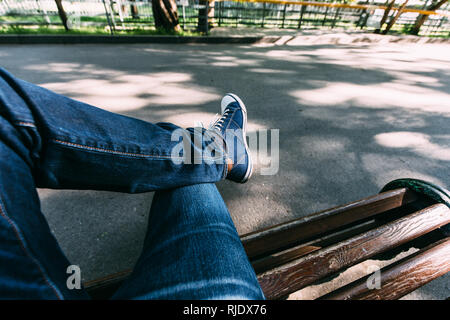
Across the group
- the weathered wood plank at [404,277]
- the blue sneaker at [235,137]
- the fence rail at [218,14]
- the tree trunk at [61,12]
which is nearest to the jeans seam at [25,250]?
the weathered wood plank at [404,277]

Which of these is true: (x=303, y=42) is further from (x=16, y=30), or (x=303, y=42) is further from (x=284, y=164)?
(x=16, y=30)

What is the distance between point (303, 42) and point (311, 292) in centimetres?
765

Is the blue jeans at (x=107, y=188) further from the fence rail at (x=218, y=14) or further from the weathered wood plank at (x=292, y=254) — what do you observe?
the fence rail at (x=218, y=14)

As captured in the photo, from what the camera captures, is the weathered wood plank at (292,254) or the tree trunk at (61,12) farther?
the tree trunk at (61,12)

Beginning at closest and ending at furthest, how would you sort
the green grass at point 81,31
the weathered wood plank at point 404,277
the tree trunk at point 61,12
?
the weathered wood plank at point 404,277, the green grass at point 81,31, the tree trunk at point 61,12

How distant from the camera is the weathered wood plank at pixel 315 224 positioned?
0.92m

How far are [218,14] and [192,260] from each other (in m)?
9.69

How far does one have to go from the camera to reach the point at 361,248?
0.82m

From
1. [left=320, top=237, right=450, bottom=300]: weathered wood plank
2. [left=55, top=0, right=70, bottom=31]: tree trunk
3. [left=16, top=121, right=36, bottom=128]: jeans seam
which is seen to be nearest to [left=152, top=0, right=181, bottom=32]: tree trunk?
A: [left=55, top=0, right=70, bottom=31]: tree trunk

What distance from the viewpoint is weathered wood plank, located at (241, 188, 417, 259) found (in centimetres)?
92

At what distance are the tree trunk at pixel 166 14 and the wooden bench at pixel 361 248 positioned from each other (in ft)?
23.9

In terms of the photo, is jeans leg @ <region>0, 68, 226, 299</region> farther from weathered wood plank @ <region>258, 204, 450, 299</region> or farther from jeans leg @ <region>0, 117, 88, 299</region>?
weathered wood plank @ <region>258, 204, 450, 299</region>

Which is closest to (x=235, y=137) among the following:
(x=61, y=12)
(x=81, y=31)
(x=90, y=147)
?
(x=90, y=147)

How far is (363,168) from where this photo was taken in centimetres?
207
